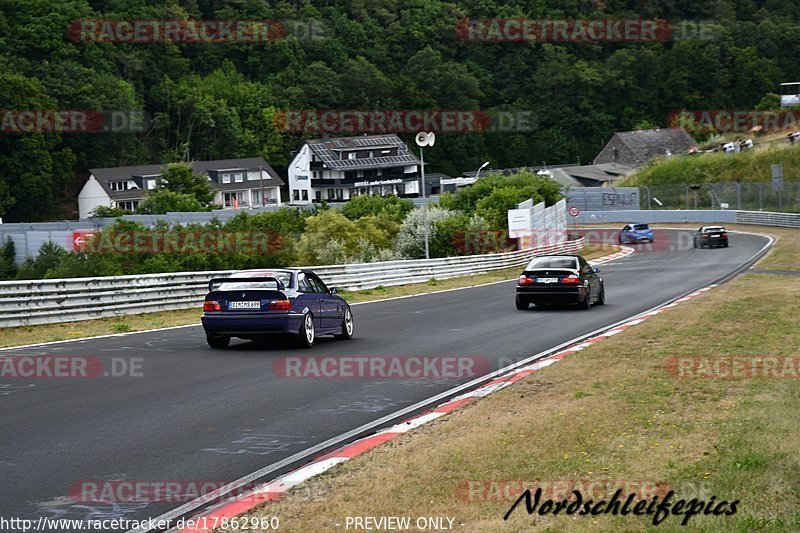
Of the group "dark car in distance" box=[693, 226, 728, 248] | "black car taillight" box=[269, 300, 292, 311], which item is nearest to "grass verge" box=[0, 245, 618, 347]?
"black car taillight" box=[269, 300, 292, 311]

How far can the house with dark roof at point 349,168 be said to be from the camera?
128m

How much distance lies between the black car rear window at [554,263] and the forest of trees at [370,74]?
9290cm

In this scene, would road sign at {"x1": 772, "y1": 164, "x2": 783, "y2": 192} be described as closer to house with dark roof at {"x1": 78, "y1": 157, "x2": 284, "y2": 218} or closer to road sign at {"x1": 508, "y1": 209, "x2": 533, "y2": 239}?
road sign at {"x1": 508, "y1": 209, "x2": 533, "y2": 239}

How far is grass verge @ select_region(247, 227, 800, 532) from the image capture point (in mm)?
6383

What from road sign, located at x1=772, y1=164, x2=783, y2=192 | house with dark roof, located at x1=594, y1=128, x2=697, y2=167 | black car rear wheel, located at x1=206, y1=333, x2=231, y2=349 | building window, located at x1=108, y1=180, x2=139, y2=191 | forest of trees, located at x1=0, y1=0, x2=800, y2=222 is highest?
forest of trees, located at x1=0, y1=0, x2=800, y2=222

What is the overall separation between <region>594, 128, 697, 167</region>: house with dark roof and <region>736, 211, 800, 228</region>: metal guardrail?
5496 cm

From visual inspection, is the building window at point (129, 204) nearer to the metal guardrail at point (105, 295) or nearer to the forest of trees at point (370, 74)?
the forest of trees at point (370, 74)

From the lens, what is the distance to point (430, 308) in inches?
1043

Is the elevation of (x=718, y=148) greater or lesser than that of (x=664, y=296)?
greater

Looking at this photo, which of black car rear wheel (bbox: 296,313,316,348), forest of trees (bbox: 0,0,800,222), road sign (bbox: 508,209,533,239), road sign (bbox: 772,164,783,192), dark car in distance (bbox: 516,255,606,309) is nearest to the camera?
black car rear wheel (bbox: 296,313,316,348)

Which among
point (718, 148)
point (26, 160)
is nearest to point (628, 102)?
point (718, 148)

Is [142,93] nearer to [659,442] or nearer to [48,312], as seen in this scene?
[48,312]

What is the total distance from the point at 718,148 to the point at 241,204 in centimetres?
5666

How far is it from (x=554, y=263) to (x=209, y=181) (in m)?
102
